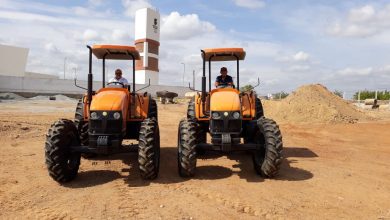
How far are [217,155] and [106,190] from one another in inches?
152

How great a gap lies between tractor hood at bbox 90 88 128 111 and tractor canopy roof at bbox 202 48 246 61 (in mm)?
2237

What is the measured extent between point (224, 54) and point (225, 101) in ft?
6.18

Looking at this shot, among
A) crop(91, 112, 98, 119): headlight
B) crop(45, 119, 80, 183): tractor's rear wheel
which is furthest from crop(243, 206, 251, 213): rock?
crop(45, 119, 80, 183): tractor's rear wheel

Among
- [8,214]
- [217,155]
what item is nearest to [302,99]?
[217,155]

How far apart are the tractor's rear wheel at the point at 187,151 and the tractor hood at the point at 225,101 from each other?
0.64m

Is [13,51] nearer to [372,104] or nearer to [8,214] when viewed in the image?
[372,104]

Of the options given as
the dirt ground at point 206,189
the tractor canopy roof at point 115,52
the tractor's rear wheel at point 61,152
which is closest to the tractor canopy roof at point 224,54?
the tractor canopy roof at point 115,52

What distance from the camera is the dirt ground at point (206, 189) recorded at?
5.79 meters

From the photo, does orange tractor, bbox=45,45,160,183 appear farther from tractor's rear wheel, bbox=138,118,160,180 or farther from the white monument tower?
the white monument tower

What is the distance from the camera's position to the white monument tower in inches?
2190

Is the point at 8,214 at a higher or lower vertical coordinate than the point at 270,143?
lower

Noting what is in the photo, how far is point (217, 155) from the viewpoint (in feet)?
33.4

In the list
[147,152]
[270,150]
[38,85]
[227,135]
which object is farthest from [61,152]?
[38,85]

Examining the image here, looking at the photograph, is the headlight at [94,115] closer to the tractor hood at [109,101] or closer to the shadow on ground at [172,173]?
the tractor hood at [109,101]
